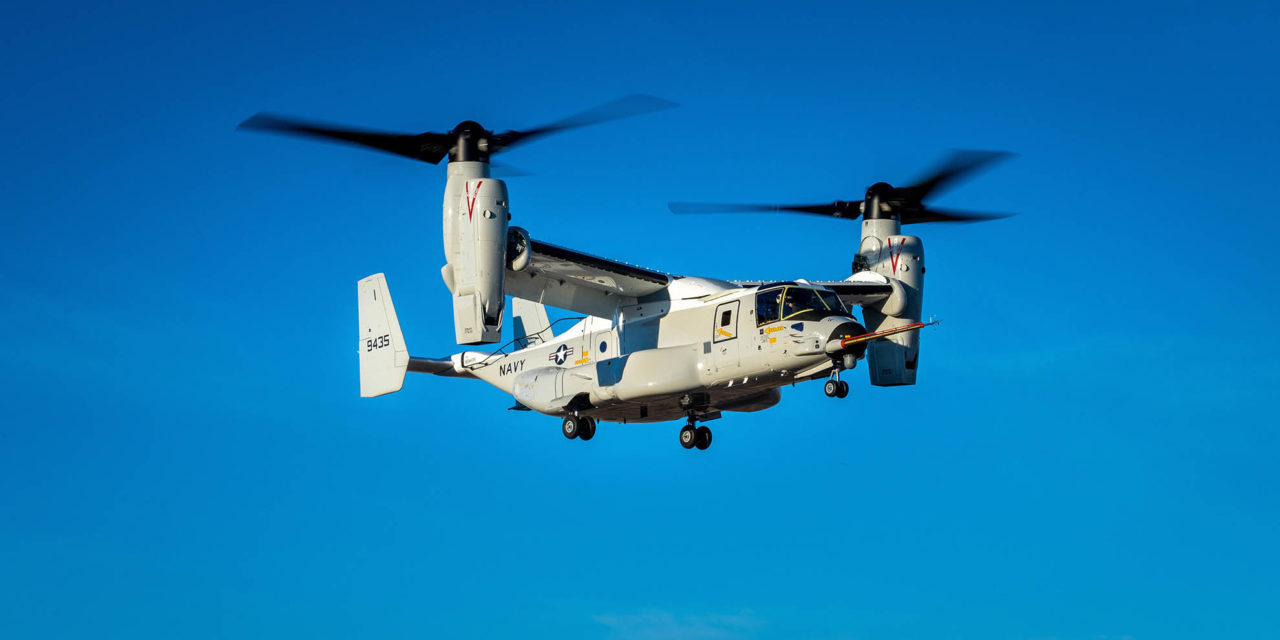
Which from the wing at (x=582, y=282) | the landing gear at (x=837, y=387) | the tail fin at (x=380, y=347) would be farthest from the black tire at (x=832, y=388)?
the tail fin at (x=380, y=347)

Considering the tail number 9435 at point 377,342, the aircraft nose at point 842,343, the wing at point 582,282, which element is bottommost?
the aircraft nose at point 842,343

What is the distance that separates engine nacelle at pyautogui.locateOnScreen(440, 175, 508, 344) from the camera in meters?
25.6

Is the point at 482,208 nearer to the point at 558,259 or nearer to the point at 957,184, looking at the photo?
the point at 558,259

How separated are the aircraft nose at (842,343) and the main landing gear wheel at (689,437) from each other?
163 inches

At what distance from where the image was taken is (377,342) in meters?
31.0

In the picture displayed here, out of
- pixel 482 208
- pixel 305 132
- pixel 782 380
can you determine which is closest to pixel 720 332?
pixel 782 380

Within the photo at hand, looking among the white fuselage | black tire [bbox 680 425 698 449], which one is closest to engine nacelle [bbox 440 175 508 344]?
the white fuselage

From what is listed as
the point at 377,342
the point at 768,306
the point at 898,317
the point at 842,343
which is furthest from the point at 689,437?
the point at 377,342

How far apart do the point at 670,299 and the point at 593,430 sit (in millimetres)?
2992

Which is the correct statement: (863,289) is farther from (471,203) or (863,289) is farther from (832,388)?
(471,203)

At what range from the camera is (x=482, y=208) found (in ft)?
84.2

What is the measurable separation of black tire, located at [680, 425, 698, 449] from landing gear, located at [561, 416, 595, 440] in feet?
5.99

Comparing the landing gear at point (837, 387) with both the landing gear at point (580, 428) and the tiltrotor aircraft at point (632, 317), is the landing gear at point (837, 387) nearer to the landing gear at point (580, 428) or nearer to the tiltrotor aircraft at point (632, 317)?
the tiltrotor aircraft at point (632, 317)

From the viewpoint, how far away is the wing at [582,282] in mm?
28516
